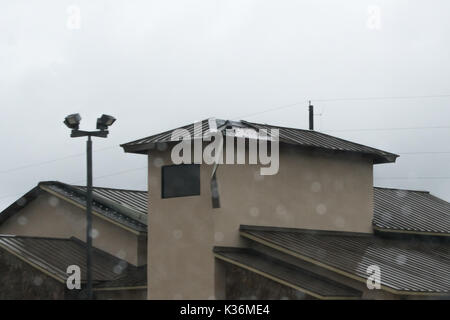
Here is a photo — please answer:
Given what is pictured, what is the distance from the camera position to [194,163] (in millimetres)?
26094

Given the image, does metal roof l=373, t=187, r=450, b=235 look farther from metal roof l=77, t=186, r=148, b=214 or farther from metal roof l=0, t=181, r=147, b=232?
metal roof l=77, t=186, r=148, b=214

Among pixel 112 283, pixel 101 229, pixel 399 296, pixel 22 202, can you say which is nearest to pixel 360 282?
pixel 399 296

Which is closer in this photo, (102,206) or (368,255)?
(368,255)

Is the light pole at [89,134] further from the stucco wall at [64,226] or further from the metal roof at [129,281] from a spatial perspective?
the stucco wall at [64,226]

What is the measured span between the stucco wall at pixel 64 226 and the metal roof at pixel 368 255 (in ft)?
24.3

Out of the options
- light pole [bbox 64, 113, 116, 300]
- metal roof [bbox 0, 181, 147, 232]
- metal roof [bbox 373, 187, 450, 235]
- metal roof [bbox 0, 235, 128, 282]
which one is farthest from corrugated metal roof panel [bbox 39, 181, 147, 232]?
metal roof [bbox 373, 187, 450, 235]

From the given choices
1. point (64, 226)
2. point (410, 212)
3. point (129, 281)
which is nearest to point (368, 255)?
point (410, 212)

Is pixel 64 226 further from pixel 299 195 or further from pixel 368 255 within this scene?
pixel 368 255

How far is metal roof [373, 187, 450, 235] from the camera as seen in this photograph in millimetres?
30094

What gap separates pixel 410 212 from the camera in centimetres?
3225

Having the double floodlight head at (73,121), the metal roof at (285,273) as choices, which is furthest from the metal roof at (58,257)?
the metal roof at (285,273)

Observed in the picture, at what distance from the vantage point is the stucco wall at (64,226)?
32.1m

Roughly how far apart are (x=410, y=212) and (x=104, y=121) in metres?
12.1
